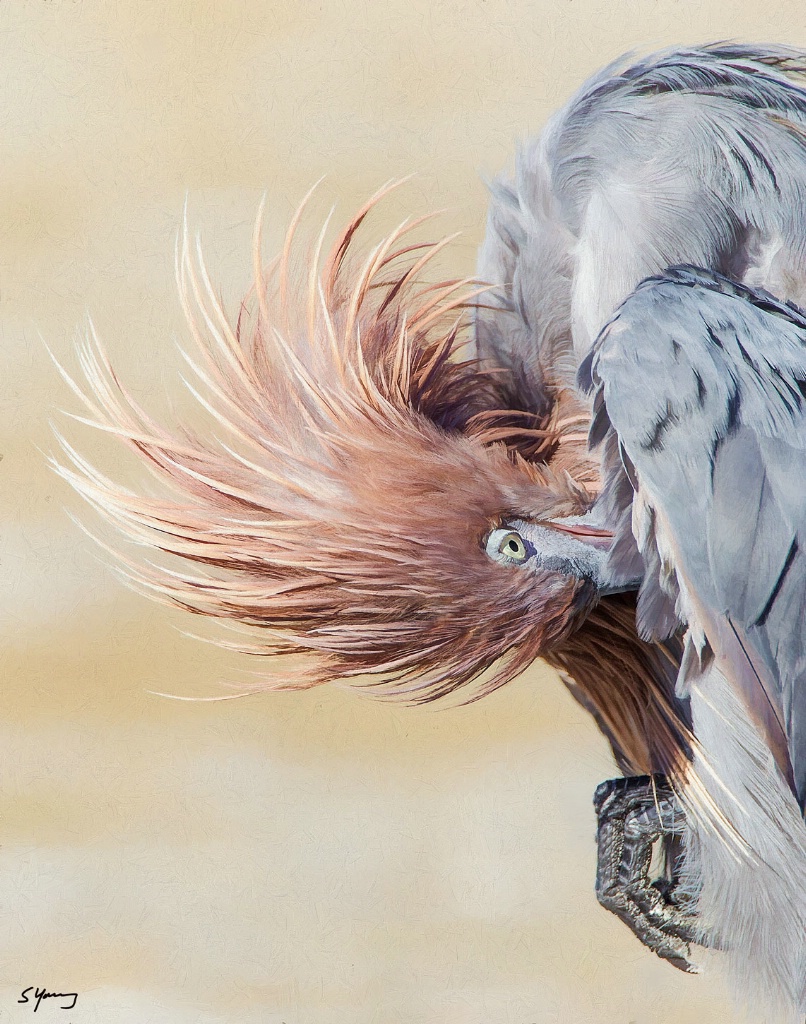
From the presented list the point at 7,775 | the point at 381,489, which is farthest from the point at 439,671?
the point at 7,775

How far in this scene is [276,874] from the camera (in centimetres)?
112

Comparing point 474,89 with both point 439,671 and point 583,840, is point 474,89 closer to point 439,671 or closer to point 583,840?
point 439,671

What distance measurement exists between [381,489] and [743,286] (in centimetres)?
25

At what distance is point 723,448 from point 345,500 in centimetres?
22

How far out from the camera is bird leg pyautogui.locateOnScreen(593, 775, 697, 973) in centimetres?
76

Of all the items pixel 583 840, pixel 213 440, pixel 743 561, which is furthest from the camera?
pixel 583 840

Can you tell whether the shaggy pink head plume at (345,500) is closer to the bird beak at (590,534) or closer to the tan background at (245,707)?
the bird beak at (590,534)

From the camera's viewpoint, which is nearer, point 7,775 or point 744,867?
point 744,867

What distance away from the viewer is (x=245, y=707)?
1.12m
